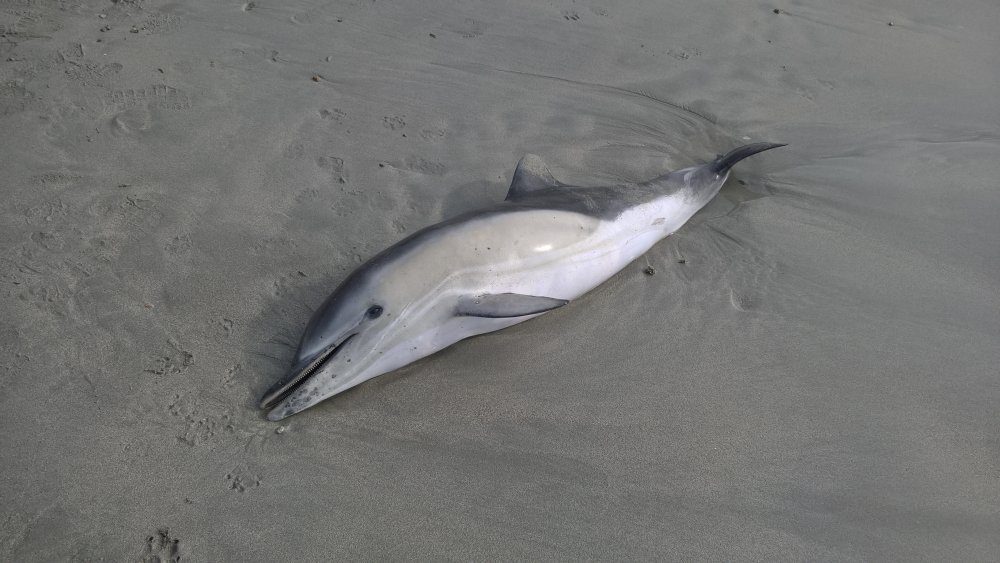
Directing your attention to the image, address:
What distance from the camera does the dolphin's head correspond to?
3.45 meters

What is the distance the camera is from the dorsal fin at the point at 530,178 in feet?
14.9

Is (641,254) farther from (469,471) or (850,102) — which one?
(850,102)

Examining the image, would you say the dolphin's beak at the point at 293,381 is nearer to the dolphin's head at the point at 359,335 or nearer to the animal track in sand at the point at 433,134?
the dolphin's head at the point at 359,335

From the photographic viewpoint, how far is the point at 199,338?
376cm

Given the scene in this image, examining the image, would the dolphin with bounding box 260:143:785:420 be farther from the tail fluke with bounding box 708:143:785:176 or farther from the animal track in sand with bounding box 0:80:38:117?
the animal track in sand with bounding box 0:80:38:117

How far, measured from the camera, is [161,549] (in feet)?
9.71

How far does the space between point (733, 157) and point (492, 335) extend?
2.52 meters

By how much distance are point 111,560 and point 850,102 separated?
6.64 metres

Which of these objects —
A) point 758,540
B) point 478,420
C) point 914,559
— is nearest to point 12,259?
point 478,420

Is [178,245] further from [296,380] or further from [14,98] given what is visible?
[14,98]

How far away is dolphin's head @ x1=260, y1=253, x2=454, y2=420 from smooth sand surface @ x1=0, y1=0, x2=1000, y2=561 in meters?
0.14

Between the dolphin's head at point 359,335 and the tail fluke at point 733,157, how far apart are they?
2627 millimetres

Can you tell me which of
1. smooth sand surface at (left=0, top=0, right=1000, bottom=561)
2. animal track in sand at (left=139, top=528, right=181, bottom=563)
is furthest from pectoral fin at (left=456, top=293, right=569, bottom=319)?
animal track in sand at (left=139, top=528, right=181, bottom=563)

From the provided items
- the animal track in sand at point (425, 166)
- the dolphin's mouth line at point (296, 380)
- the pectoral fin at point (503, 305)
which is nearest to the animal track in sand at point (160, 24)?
the animal track in sand at point (425, 166)
